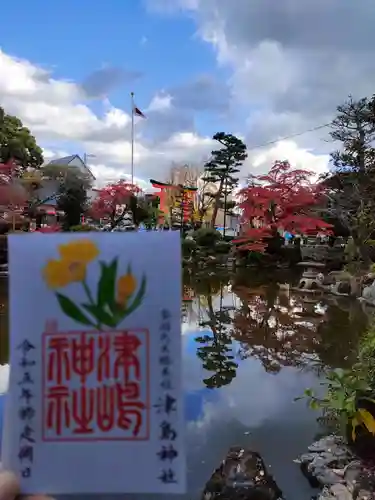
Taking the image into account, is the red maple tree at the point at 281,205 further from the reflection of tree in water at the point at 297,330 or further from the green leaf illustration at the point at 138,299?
the green leaf illustration at the point at 138,299

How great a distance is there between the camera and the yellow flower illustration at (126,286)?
114 cm

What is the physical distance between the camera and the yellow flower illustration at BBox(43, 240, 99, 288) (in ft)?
3.76

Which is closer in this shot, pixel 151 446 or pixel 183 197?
pixel 151 446

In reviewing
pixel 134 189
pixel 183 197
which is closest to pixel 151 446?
pixel 134 189

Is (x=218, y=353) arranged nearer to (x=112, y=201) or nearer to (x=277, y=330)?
(x=277, y=330)

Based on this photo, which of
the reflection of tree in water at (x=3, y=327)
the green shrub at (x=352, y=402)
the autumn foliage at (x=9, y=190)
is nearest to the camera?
the green shrub at (x=352, y=402)

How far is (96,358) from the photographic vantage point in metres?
1.16

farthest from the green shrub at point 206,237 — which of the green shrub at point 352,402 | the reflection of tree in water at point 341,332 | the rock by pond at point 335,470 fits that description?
the green shrub at point 352,402

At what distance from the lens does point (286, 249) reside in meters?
16.5

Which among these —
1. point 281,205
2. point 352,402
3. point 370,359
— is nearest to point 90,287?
point 352,402

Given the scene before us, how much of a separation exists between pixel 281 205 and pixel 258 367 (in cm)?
1044

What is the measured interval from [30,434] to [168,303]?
458 millimetres

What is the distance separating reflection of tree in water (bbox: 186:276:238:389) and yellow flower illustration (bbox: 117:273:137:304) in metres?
3.87

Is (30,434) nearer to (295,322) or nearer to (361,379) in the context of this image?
(361,379)
